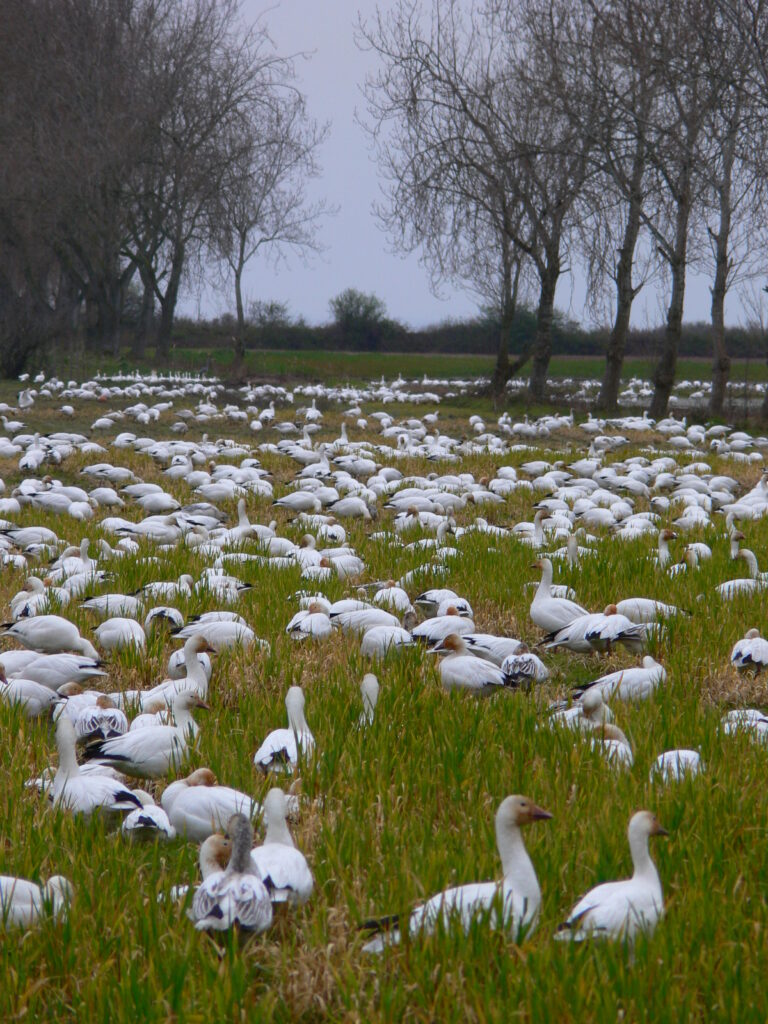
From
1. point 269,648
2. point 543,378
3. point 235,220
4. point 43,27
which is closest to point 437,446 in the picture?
point 543,378

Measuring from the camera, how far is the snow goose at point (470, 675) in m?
5.15

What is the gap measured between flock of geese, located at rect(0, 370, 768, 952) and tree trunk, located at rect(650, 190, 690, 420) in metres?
7.31

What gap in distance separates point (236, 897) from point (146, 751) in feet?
4.86

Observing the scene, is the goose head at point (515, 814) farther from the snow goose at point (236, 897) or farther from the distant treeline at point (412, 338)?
the distant treeline at point (412, 338)

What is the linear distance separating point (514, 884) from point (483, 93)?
85.0ft

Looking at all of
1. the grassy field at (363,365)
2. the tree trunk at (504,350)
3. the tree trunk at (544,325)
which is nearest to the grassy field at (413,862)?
the tree trunk at (544,325)

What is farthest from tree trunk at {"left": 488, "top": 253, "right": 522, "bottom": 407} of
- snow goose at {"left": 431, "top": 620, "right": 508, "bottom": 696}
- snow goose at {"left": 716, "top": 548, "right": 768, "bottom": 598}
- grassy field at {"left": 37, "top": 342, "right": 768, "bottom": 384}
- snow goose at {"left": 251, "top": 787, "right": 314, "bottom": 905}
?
snow goose at {"left": 251, "top": 787, "right": 314, "bottom": 905}

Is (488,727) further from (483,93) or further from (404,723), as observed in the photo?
(483,93)

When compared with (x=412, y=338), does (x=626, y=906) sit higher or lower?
lower

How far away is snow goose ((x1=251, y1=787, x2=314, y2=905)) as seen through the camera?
2865mm

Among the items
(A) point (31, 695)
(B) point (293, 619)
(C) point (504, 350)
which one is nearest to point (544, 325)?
(C) point (504, 350)

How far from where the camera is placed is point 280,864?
292cm

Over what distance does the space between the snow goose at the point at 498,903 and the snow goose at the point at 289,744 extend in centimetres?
129

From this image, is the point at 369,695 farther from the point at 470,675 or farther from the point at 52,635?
the point at 52,635
